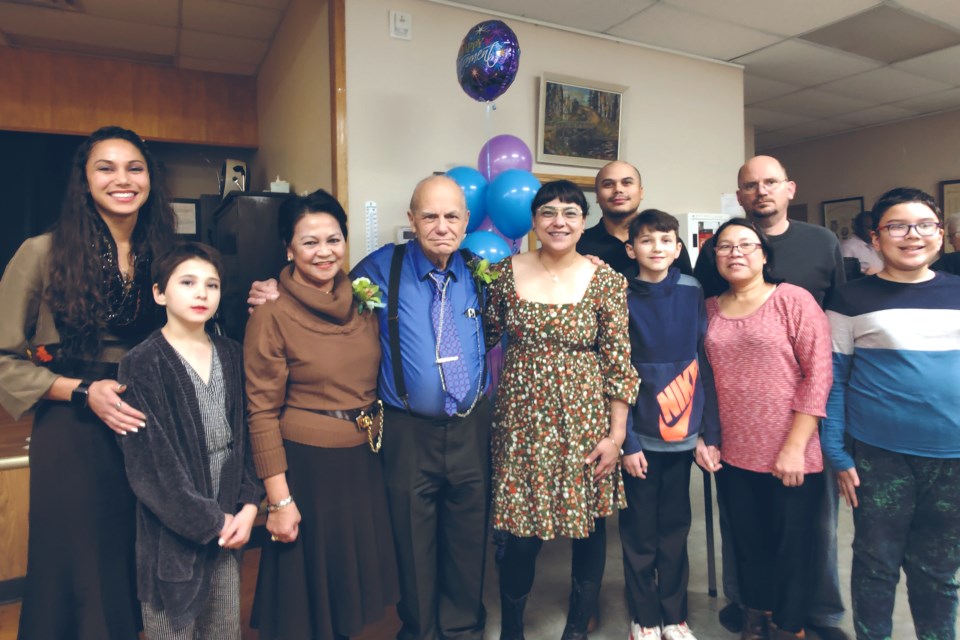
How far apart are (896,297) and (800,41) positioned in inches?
126

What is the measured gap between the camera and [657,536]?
6.14 feet

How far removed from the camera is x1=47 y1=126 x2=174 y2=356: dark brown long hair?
1405 mm

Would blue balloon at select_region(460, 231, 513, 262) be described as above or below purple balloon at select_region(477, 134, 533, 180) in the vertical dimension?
below

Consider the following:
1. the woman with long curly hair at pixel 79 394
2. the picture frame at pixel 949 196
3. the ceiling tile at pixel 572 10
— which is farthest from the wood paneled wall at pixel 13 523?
the picture frame at pixel 949 196

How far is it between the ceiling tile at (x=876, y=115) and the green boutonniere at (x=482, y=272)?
236 inches

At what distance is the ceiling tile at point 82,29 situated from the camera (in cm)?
355

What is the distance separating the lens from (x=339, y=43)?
2.93m

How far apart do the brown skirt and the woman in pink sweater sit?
1.17 metres

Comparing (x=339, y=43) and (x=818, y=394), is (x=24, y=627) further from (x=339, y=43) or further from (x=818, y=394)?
(x=339, y=43)

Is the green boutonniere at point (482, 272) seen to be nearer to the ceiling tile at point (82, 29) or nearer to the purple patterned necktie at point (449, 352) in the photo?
the purple patterned necktie at point (449, 352)

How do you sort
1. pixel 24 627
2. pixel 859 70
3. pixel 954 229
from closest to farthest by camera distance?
1. pixel 24 627
2. pixel 954 229
3. pixel 859 70

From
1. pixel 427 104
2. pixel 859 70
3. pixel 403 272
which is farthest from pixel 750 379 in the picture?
pixel 859 70

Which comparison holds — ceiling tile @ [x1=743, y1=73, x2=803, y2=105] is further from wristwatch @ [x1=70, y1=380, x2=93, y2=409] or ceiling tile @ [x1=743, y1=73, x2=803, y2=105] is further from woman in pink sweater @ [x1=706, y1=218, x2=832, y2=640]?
wristwatch @ [x1=70, y1=380, x2=93, y2=409]

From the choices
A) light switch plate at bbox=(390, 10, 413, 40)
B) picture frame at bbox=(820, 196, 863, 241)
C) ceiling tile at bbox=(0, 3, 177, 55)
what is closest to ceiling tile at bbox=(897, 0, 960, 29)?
light switch plate at bbox=(390, 10, 413, 40)
